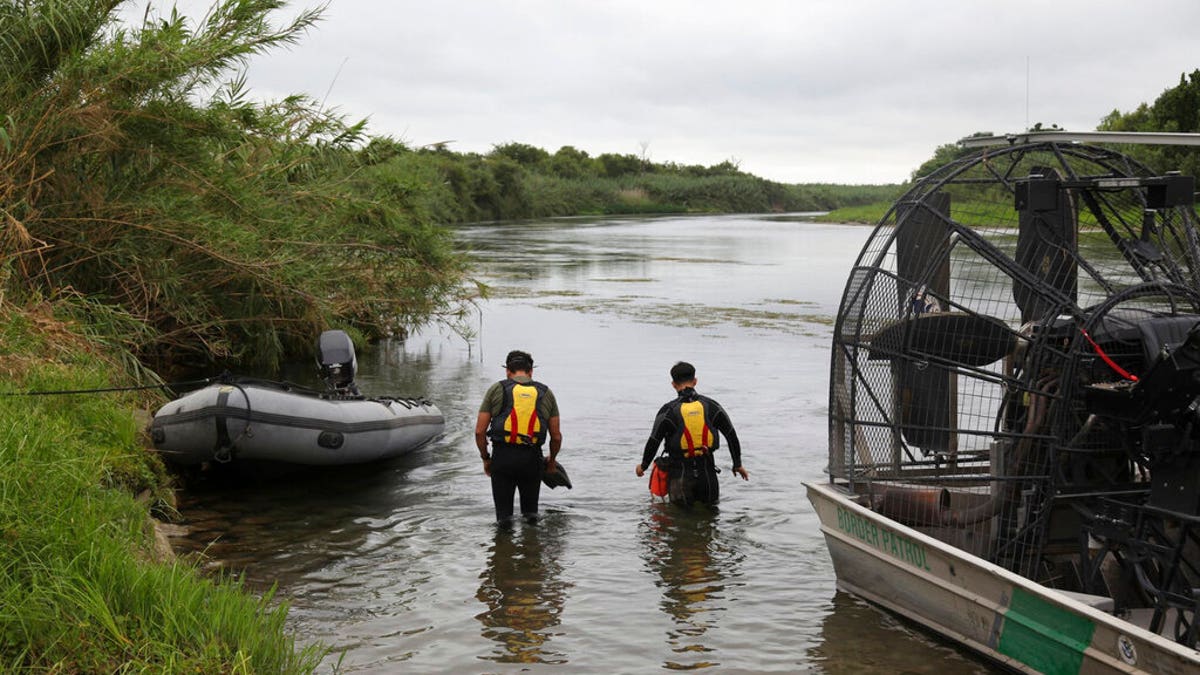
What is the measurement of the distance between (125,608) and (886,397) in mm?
4563

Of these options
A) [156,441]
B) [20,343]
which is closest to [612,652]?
[156,441]

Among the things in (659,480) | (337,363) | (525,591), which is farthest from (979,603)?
(337,363)

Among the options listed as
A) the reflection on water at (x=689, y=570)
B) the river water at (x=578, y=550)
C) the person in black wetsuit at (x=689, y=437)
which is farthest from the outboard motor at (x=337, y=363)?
the person in black wetsuit at (x=689, y=437)

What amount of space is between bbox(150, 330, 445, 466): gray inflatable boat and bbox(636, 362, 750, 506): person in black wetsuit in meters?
2.82

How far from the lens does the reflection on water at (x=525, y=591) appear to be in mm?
6957

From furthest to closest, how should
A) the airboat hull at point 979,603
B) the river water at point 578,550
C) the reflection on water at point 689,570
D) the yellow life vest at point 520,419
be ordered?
1. the yellow life vest at point 520,419
2. the reflection on water at point 689,570
3. the river water at point 578,550
4. the airboat hull at point 979,603

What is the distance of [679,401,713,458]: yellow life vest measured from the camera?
910 centimetres

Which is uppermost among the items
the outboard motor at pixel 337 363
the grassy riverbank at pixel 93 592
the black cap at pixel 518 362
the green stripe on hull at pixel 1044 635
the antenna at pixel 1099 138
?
the antenna at pixel 1099 138

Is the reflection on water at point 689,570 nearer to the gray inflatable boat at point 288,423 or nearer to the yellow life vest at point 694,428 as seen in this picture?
the yellow life vest at point 694,428

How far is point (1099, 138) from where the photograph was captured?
6469mm

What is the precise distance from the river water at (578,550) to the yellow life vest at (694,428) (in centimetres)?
70

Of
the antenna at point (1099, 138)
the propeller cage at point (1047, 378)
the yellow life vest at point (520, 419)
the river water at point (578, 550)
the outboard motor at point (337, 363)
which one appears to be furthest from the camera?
the outboard motor at point (337, 363)

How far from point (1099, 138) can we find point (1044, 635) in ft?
8.40

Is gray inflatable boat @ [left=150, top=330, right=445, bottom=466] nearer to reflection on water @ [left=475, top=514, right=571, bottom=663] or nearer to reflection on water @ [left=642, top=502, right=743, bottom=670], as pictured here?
reflection on water @ [left=475, top=514, right=571, bottom=663]
